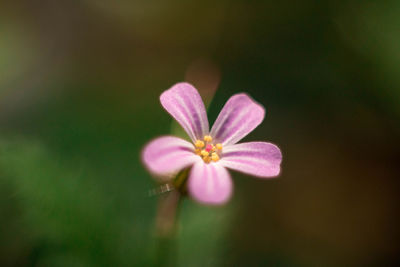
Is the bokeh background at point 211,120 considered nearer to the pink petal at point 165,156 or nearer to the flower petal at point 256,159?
the flower petal at point 256,159

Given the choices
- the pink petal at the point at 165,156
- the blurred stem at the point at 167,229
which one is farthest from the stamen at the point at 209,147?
the blurred stem at the point at 167,229

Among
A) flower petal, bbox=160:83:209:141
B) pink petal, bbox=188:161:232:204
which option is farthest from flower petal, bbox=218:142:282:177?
flower petal, bbox=160:83:209:141

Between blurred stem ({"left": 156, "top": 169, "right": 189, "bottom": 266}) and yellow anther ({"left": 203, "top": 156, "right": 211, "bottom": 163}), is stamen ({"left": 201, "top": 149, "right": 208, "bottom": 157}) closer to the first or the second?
yellow anther ({"left": 203, "top": 156, "right": 211, "bottom": 163})

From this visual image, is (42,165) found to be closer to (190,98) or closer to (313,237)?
(190,98)

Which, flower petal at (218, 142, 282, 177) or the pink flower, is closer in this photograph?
the pink flower

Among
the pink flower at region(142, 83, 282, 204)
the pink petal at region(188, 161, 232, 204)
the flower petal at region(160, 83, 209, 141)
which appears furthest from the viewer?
the flower petal at region(160, 83, 209, 141)
